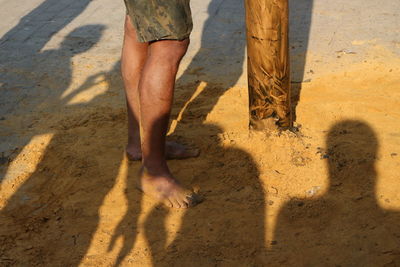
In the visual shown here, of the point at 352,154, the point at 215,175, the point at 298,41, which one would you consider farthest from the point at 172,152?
the point at 298,41

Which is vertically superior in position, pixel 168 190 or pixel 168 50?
pixel 168 50

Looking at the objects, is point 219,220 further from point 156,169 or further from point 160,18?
point 160,18

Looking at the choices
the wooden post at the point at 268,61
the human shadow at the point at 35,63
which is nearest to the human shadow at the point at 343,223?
the wooden post at the point at 268,61

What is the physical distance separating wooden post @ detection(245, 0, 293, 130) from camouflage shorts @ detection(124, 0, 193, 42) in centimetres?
52

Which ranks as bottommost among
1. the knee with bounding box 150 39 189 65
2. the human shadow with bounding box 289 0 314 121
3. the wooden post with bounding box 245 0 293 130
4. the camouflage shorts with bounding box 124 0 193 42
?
the human shadow with bounding box 289 0 314 121

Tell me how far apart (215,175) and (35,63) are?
8.32 feet

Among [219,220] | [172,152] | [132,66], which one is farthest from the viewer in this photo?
[172,152]

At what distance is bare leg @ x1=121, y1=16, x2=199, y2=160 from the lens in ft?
11.2

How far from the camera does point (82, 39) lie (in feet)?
19.2

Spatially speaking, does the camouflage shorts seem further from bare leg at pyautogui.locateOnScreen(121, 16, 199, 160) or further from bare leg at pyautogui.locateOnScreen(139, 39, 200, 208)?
bare leg at pyautogui.locateOnScreen(121, 16, 199, 160)

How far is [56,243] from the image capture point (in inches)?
116

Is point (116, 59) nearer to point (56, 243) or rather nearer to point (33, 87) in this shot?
point (33, 87)

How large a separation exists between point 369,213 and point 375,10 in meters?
3.75

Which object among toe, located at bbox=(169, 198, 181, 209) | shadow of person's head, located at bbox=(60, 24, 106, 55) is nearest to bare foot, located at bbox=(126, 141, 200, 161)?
toe, located at bbox=(169, 198, 181, 209)
